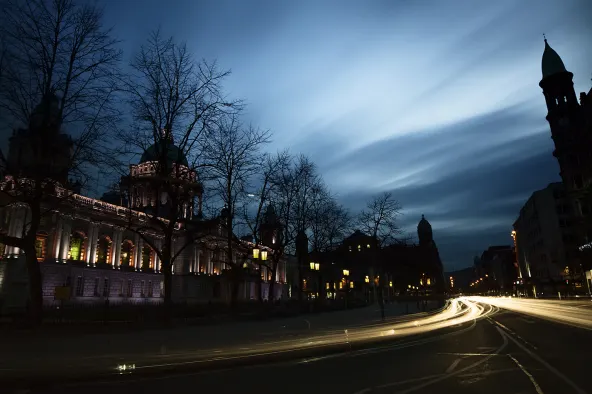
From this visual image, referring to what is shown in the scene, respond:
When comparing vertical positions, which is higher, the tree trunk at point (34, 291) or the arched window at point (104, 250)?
the arched window at point (104, 250)

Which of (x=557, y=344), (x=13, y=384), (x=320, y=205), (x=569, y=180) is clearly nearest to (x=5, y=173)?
(x=13, y=384)

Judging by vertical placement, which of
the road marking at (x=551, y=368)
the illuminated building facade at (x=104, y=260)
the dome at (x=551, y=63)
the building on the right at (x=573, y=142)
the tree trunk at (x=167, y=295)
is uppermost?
the dome at (x=551, y=63)

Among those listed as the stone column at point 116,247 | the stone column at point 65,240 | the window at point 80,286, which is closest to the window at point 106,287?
the stone column at point 116,247

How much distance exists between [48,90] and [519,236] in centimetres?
13698

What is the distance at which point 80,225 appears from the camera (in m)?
68.6

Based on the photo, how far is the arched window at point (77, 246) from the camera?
6731 centimetres

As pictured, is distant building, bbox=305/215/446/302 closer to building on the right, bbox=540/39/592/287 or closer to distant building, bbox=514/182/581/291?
distant building, bbox=514/182/581/291

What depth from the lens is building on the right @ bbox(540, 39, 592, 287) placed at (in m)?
66.9

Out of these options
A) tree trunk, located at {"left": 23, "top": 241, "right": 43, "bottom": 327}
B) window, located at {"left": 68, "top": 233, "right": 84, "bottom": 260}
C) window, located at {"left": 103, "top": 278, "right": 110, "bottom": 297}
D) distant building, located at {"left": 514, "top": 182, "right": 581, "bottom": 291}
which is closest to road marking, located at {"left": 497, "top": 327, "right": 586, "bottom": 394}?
tree trunk, located at {"left": 23, "top": 241, "right": 43, "bottom": 327}

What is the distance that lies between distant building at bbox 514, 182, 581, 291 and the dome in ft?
87.9

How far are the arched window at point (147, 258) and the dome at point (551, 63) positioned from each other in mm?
100273

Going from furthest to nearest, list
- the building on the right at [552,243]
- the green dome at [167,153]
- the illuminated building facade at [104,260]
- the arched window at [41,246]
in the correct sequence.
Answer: the building on the right at [552,243], the arched window at [41,246], the illuminated building facade at [104,260], the green dome at [167,153]

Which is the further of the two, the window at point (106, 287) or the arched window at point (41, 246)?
the window at point (106, 287)

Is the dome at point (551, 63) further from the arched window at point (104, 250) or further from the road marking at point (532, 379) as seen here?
the arched window at point (104, 250)
